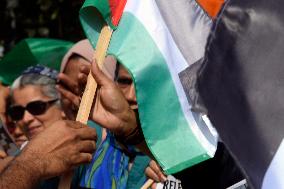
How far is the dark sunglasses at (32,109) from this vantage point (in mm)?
4523

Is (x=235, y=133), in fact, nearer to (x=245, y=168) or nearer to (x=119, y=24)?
(x=245, y=168)

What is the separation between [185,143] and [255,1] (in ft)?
1.57

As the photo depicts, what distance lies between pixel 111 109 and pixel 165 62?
0.36 m

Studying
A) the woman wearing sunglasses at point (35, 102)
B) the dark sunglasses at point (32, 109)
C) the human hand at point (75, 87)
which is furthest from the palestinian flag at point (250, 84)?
the dark sunglasses at point (32, 109)

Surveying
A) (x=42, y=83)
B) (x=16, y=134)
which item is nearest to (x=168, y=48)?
(x=42, y=83)

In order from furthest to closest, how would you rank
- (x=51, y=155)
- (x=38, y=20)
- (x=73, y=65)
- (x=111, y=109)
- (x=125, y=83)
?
(x=38, y=20)
(x=73, y=65)
(x=125, y=83)
(x=111, y=109)
(x=51, y=155)

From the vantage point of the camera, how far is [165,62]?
8.71 feet

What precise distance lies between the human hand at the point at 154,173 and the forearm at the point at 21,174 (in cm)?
73

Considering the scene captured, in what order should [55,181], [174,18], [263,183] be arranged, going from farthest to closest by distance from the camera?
[55,181]
[174,18]
[263,183]

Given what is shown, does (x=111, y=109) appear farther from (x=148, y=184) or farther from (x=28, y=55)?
(x=28, y=55)

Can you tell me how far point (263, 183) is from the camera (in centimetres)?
233

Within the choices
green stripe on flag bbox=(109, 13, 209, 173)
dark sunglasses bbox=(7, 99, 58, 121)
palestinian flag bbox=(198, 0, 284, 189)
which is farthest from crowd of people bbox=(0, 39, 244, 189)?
palestinian flag bbox=(198, 0, 284, 189)

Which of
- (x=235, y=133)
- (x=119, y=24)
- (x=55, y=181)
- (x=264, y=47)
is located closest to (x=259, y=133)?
(x=235, y=133)

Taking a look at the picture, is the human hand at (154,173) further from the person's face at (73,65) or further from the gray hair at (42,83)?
the gray hair at (42,83)
